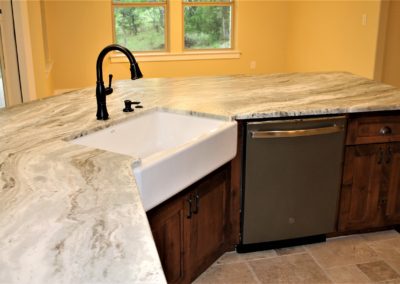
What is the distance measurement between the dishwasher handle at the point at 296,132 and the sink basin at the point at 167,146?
18cm

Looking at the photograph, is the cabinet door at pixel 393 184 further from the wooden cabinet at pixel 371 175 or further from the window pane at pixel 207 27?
the window pane at pixel 207 27

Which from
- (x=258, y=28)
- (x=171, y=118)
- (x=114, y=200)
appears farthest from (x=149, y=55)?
(x=114, y=200)

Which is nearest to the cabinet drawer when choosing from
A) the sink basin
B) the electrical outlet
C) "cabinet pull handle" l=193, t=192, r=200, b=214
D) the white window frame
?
the sink basin

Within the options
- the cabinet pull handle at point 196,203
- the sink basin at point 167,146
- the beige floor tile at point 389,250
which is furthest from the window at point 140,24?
the cabinet pull handle at point 196,203

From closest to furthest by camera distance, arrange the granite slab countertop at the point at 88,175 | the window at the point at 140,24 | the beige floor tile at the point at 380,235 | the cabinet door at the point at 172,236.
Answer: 1. the granite slab countertop at the point at 88,175
2. the cabinet door at the point at 172,236
3. the beige floor tile at the point at 380,235
4. the window at the point at 140,24

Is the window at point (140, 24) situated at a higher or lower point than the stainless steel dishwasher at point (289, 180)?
higher

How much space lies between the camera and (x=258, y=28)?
7.32 metres

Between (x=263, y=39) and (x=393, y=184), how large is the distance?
5013mm

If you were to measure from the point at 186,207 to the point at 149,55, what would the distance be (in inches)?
205

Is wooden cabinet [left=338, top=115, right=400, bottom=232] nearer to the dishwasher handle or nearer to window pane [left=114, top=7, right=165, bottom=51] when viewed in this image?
the dishwasher handle

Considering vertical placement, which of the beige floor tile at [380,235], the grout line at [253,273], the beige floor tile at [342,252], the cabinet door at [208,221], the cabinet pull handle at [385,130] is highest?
the cabinet pull handle at [385,130]

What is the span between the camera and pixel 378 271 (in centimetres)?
250

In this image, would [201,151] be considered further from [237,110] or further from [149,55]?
[149,55]

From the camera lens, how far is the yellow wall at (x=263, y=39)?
5656mm
